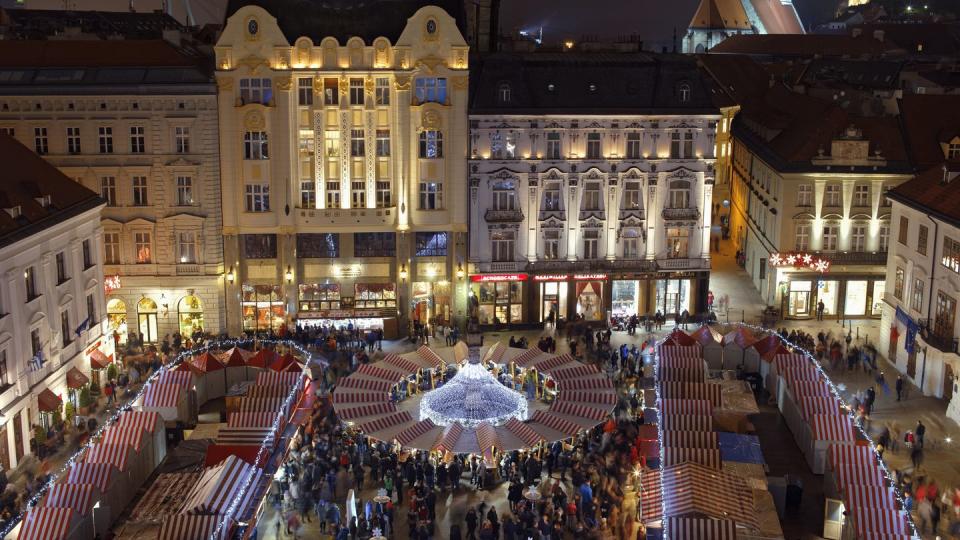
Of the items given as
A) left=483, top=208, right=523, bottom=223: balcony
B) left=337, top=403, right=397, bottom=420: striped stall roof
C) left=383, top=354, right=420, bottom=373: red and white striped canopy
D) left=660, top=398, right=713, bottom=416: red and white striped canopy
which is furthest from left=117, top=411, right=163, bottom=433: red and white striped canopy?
left=483, top=208, right=523, bottom=223: balcony

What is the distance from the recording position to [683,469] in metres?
40.4

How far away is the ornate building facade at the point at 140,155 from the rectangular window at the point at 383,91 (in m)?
9.37

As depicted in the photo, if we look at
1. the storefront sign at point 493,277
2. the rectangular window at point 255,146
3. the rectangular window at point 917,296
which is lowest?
the storefront sign at point 493,277

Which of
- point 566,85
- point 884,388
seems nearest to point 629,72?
point 566,85

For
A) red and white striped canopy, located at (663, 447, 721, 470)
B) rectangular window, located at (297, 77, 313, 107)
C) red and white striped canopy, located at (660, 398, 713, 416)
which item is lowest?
red and white striped canopy, located at (663, 447, 721, 470)

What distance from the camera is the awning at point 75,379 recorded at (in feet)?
177

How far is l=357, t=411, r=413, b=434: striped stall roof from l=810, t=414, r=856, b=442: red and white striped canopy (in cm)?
1674

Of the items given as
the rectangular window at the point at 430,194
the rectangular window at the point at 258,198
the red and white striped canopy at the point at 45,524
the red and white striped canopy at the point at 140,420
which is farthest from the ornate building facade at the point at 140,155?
the red and white striped canopy at the point at 45,524

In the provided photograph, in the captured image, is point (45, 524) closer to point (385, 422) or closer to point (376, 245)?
point (385, 422)

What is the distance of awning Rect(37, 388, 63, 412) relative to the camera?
1988 inches

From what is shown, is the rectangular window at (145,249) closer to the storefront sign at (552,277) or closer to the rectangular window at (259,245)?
the rectangular window at (259,245)

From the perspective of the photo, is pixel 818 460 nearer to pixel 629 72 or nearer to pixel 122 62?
pixel 629 72

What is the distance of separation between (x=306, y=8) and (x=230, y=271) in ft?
52.5

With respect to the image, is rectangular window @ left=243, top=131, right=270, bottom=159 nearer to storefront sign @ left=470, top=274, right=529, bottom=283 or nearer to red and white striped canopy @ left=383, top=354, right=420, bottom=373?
storefront sign @ left=470, top=274, right=529, bottom=283
